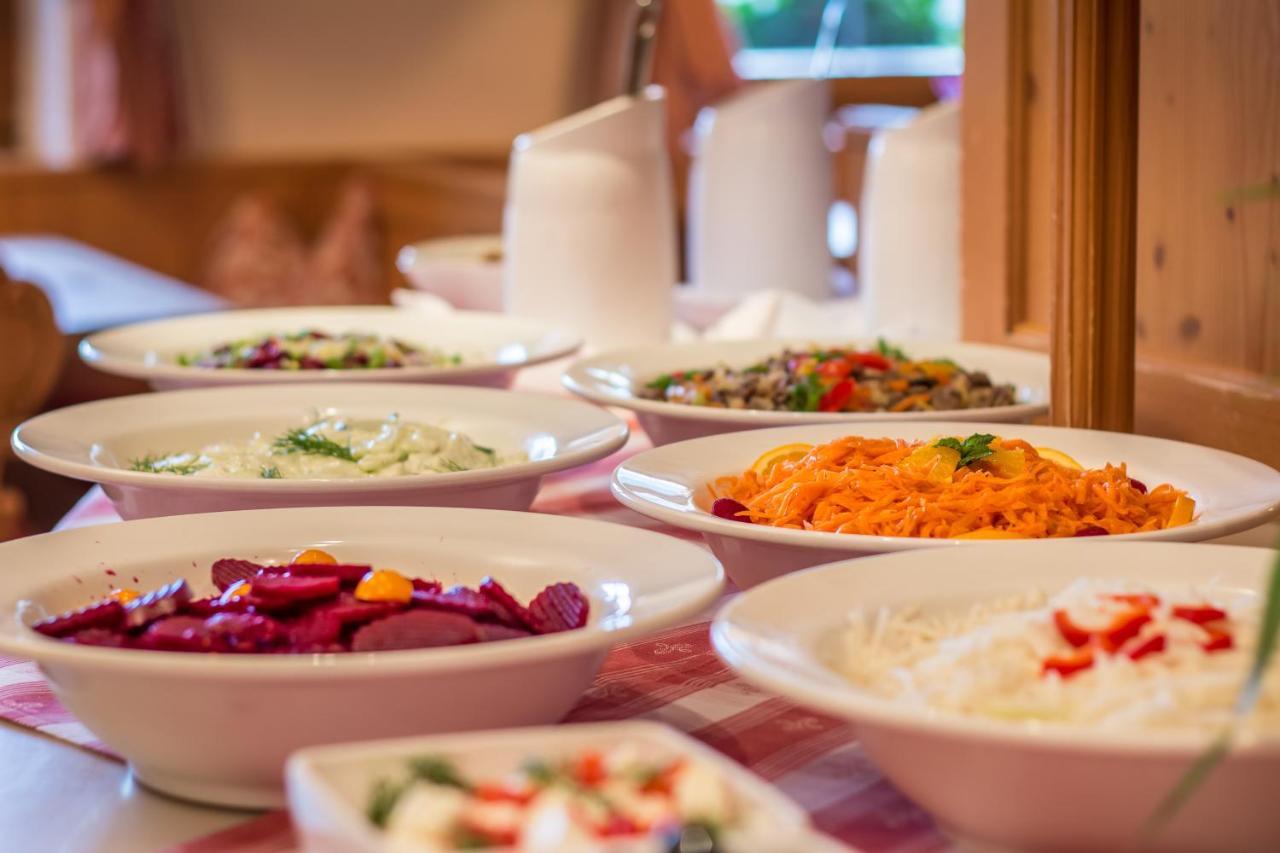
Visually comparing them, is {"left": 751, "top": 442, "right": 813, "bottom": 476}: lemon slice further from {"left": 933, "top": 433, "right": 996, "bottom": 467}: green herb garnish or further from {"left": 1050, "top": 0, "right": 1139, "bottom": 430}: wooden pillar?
{"left": 1050, "top": 0, "right": 1139, "bottom": 430}: wooden pillar

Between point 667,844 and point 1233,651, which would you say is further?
point 1233,651

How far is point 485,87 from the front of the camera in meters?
7.62

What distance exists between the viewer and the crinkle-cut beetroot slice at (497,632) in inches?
33.7

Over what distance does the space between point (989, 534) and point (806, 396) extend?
0.55 metres

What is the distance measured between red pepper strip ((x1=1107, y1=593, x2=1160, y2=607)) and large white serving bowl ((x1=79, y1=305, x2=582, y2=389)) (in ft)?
3.77

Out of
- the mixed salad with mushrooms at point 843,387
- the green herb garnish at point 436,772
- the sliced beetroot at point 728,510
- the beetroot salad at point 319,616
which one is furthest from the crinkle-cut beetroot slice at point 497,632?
the mixed salad with mushrooms at point 843,387

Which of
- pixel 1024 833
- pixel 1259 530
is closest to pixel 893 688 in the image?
pixel 1024 833

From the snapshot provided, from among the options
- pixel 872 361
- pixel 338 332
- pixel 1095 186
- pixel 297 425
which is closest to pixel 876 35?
pixel 338 332

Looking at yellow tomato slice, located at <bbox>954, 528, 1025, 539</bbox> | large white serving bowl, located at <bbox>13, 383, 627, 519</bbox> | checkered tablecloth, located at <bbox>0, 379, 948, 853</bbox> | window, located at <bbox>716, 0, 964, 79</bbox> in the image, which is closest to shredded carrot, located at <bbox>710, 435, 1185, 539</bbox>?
yellow tomato slice, located at <bbox>954, 528, 1025, 539</bbox>

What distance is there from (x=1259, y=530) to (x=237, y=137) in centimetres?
727

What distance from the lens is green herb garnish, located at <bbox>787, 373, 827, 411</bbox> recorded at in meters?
1.63

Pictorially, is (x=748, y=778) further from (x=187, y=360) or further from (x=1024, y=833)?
(x=187, y=360)

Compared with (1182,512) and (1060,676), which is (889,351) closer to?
(1182,512)

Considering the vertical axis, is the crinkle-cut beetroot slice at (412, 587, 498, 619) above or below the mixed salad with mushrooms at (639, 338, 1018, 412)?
below
